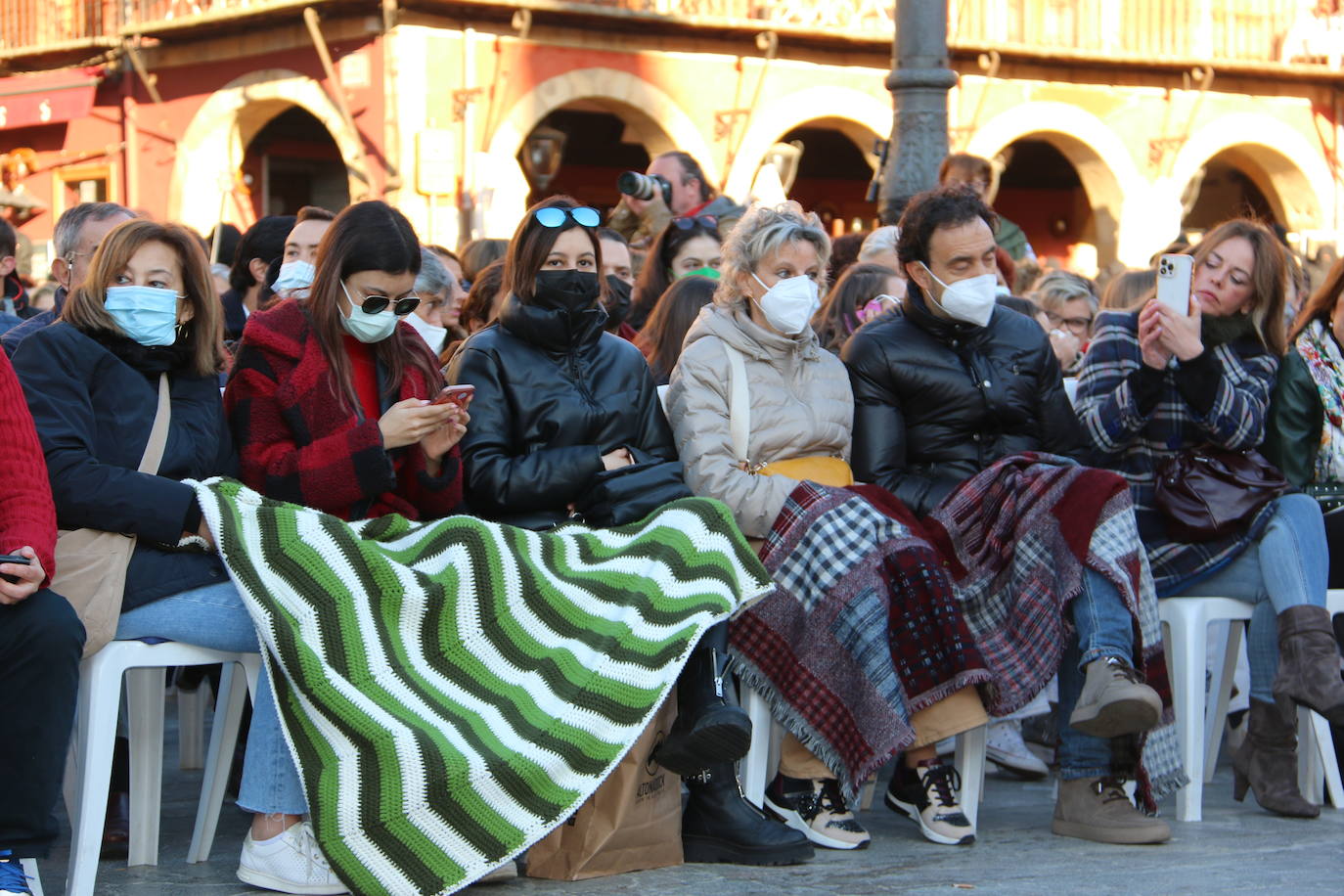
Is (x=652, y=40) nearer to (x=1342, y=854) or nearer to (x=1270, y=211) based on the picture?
(x=1270, y=211)

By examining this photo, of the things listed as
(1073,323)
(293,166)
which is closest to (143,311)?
(1073,323)

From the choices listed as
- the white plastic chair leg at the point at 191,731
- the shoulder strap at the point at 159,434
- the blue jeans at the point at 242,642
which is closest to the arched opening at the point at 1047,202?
the white plastic chair leg at the point at 191,731

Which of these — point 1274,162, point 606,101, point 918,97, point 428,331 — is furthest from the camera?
point 1274,162

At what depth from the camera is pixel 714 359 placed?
17.6 feet

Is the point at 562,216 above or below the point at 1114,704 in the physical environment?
above

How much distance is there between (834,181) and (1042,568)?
1904cm

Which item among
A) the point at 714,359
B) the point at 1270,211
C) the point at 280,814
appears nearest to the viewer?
the point at 280,814

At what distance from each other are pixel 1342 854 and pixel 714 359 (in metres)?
2.15

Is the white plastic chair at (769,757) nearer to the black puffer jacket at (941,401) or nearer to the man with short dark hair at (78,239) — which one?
the black puffer jacket at (941,401)

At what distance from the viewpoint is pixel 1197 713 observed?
18.3ft

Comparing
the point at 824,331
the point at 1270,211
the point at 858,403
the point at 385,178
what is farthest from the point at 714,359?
the point at 1270,211

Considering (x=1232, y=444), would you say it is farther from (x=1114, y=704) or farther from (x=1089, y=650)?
(x=1114, y=704)

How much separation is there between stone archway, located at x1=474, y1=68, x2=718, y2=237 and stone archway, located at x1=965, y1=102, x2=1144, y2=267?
4226 millimetres

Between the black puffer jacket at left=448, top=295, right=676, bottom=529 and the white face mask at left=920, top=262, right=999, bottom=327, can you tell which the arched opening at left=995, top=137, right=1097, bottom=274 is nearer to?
the white face mask at left=920, top=262, right=999, bottom=327
